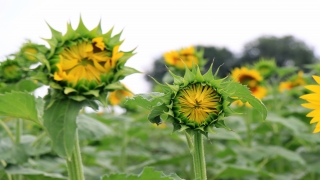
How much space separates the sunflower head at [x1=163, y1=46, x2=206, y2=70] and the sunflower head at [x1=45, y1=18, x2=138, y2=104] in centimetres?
128

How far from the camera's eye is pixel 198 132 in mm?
848

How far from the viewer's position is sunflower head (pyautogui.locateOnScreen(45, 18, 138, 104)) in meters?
0.90

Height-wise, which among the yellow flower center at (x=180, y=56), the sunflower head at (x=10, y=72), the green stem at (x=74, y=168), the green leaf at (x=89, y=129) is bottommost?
the green stem at (x=74, y=168)

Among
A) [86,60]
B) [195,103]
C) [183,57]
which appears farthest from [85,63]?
[183,57]

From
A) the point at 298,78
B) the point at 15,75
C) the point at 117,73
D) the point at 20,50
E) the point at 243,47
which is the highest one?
the point at 243,47

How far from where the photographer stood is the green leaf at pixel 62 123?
88cm

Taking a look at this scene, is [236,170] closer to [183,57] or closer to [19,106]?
[183,57]

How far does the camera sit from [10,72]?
1.31 m

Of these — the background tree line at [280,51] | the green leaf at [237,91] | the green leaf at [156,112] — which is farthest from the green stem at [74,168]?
the background tree line at [280,51]

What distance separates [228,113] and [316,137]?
4.82 feet

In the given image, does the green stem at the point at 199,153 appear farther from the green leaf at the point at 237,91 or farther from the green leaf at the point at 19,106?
the green leaf at the point at 19,106

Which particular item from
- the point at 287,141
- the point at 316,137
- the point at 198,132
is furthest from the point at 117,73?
the point at 287,141

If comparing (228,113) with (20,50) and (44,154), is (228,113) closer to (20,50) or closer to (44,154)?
(20,50)

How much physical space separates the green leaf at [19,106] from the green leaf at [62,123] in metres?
0.10
